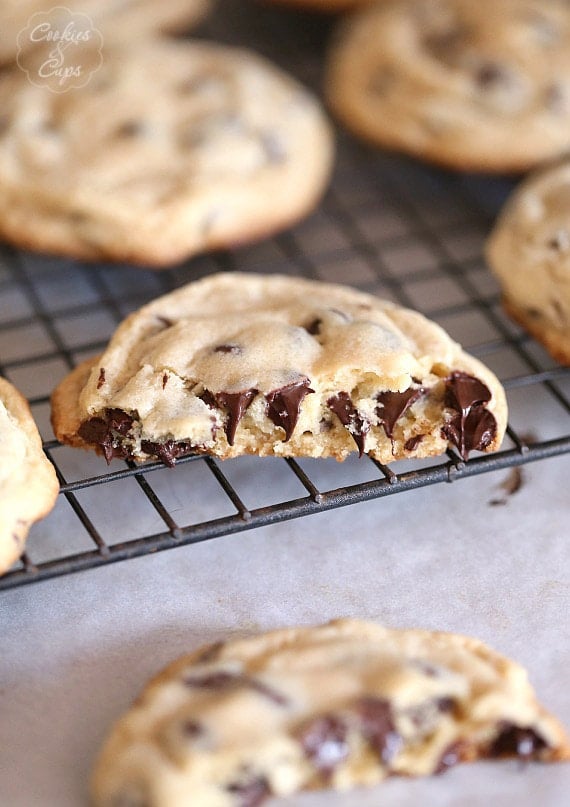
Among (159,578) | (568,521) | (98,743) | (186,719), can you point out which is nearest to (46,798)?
(98,743)

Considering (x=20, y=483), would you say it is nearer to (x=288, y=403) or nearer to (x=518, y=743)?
(x=288, y=403)

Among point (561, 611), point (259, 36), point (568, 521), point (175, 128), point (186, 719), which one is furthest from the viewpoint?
point (259, 36)

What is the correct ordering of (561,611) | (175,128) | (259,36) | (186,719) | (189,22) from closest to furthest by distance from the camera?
(186,719), (561,611), (175,128), (189,22), (259,36)

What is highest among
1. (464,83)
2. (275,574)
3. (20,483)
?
(464,83)

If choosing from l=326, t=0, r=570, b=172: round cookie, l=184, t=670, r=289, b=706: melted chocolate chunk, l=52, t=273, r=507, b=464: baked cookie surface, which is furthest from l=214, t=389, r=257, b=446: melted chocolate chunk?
l=326, t=0, r=570, b=172: round cookie

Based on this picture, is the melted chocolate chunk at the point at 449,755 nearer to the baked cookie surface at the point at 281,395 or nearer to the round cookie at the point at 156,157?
the baked cookie surface at the point at 281,395

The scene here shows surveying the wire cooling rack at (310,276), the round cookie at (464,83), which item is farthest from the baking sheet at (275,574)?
the round cookie at (464,83)

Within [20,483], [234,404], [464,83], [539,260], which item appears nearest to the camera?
[20,483]

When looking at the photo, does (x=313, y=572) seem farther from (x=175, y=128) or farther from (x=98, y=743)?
(x=175, y=128)

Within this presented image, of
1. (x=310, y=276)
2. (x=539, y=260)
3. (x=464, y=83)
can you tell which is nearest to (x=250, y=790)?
(x=539, y=260)
